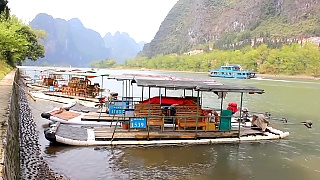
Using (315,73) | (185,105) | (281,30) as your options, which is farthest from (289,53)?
(185,105)

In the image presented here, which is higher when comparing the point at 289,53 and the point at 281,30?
the point at 281,30

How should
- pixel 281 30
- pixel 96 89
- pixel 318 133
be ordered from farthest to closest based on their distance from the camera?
1. pixel 281 30
2. pixel 96 89
3. pixel 318 133

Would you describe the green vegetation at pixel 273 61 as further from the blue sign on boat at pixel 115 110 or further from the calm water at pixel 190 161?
the calm water at pixel 190 161

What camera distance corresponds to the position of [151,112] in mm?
15531

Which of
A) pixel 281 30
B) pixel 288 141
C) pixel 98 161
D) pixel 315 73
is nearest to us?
pixel 98 161

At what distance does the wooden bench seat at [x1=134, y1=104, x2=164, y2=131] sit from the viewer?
50.3 feet

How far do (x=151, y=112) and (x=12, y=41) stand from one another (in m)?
27.6

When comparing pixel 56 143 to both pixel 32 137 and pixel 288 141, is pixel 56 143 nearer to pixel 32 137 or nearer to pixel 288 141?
pixel 32 137

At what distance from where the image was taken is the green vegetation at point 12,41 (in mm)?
35312

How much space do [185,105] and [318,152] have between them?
7365 mm

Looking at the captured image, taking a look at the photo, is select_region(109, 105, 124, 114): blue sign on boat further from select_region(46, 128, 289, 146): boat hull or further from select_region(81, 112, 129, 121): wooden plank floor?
select_region(46, 128, 289, 146): boat hull

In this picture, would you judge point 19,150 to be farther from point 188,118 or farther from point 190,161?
point 188,118

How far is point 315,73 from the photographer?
357ft

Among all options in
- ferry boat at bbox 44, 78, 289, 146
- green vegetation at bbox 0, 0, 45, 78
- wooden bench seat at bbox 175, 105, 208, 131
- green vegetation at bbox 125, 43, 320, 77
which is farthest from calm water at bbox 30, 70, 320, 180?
green vegetation at bbox 125, 43, 320, 77
